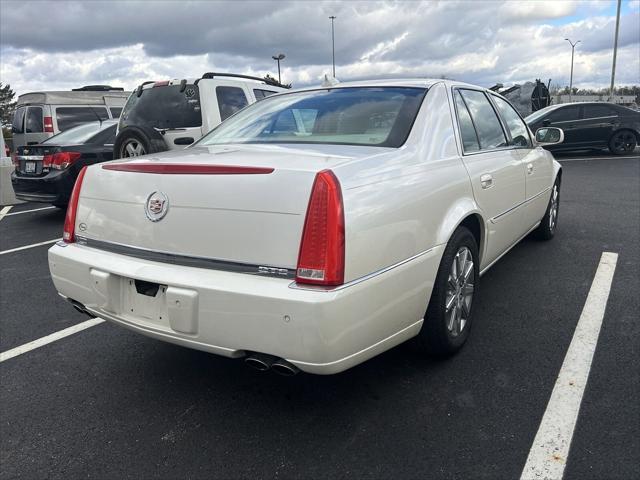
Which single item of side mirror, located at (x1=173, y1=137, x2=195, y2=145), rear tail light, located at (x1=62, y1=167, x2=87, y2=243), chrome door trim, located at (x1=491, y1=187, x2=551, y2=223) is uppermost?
side mirror, located at (x1=173, y1=137, x2=195, y2=145)

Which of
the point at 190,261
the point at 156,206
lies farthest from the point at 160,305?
the point at 156,206

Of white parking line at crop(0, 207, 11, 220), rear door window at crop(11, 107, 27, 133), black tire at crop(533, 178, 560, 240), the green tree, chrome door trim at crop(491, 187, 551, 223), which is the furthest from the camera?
the green tree

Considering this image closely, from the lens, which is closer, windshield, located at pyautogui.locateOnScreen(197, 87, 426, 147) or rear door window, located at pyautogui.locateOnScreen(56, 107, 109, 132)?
windshield, located at pyautogui.locateOnScreen(197, 87, 426, 147)

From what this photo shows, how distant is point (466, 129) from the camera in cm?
344

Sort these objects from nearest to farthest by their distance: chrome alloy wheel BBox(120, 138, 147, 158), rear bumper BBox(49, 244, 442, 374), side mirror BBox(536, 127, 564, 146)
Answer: rear bumper BBox(49, 244, 442, 374), side mirror BBox(536, 127, 564, 146), chrome alloy wheel BBox(120, 138, 147, 158)

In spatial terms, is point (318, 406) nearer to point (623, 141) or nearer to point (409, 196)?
point (409, 196)

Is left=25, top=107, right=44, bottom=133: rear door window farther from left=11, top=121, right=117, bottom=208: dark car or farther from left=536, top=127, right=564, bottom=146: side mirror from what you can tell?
left=536, top=127, right=564, bottom=146: side mirror

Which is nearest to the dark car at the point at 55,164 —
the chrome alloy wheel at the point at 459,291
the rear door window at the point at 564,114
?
the chrome alloy wheel at the point at 459,291

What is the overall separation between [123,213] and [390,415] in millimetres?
1608

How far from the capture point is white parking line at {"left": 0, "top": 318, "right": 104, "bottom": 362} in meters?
3.35

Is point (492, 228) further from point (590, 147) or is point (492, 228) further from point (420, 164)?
point (590, 147)

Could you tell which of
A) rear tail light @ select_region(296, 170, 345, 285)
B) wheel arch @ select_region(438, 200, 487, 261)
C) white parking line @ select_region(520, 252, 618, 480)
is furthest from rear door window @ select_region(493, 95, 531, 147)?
rear tail light @ select_region(296, 170, 345, 285)

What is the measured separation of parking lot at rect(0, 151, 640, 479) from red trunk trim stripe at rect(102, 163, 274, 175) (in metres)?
1.16

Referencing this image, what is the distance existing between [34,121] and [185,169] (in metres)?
12.2
